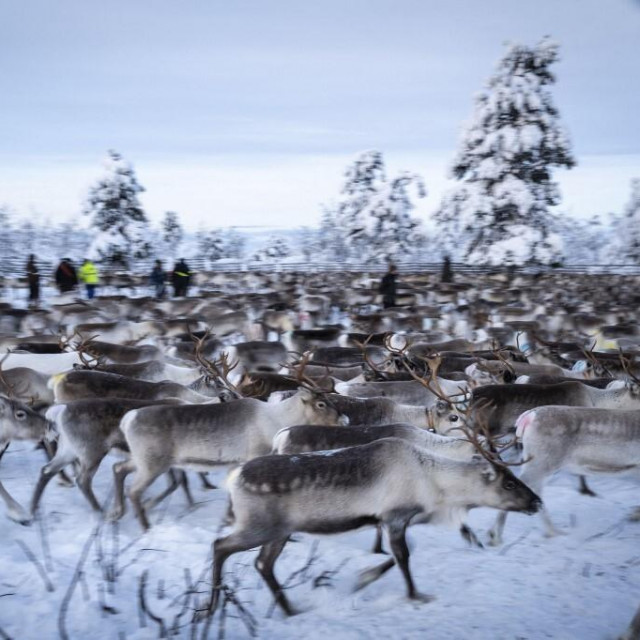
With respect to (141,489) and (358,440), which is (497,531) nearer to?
(358,440)

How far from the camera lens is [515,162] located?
2620 centimetres

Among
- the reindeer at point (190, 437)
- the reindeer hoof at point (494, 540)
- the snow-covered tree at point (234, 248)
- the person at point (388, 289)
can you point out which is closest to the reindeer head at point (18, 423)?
the reindeer at point (190, 437)

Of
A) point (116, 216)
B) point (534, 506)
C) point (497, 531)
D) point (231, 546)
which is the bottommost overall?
point (497, 531)

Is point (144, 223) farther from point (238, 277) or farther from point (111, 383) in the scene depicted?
point (111, 383)

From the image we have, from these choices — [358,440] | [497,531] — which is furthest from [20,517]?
[497,531]

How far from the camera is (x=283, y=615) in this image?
11.4 ft

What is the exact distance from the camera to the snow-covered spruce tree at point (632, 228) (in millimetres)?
43781

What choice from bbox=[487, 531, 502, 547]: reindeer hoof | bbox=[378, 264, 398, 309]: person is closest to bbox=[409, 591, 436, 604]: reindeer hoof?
bbox=[487, 531, 502, 547]: reindeer hoof

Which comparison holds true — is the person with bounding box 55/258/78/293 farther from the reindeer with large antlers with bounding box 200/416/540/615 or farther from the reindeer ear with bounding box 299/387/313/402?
the reindeer with large antlers with bounding box 200/416/540/615

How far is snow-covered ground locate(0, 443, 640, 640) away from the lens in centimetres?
335

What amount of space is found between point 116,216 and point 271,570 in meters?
32.1

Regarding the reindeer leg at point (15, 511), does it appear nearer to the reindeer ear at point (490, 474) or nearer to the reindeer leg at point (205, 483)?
the reindeer leg at point (205, 483)

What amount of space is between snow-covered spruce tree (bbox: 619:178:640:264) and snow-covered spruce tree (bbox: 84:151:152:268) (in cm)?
3285

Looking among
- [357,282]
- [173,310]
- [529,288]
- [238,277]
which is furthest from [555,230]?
[173,310]
